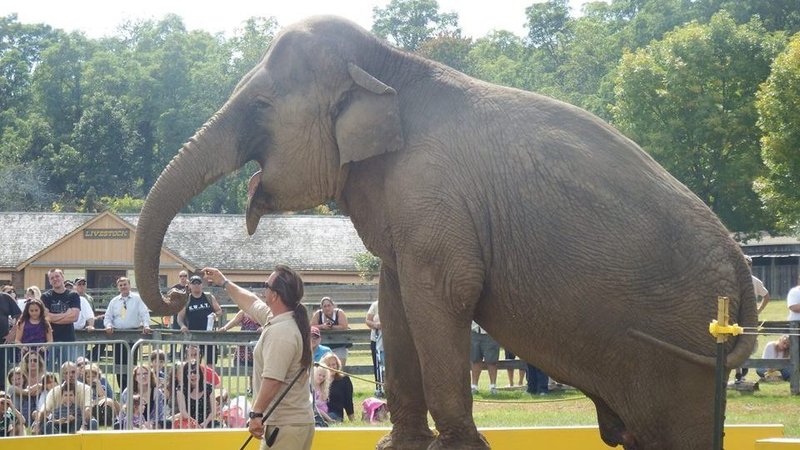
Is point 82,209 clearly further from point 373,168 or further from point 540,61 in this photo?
point 373,168

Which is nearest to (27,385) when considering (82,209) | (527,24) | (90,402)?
(90,402)

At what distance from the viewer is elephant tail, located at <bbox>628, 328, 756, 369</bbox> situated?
6.56m

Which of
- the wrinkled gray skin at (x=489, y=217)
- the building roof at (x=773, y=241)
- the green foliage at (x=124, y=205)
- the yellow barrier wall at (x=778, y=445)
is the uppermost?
→ the green foliage at (x=124, y=205)

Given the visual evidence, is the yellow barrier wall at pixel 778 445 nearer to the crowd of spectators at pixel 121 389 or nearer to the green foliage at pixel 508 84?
the crowd of spectators at pixel 121 389

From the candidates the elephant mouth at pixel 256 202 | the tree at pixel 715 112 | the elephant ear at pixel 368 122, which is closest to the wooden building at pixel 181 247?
the tree at pixel 715 112

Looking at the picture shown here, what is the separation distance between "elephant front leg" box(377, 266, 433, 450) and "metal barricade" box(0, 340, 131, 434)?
22.0 feet

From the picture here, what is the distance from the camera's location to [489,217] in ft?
22.4

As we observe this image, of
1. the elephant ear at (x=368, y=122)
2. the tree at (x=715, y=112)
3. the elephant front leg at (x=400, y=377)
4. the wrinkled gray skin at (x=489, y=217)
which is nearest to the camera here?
the wrinkled gray skin at (x=489, y=217)

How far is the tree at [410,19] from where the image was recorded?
117 m

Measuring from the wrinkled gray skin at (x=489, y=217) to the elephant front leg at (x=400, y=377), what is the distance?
0.78ft

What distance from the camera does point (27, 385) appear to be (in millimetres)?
14320

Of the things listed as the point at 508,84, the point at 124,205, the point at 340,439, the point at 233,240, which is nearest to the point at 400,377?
the point at 340,439

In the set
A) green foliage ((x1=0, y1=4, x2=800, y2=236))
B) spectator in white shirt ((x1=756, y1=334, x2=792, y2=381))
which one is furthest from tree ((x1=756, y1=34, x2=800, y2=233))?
spectator in white shirt ((x1=756, y1=334, x2=792, y2=381))

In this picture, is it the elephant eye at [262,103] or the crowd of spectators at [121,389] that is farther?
the crowd of spectators at [121,389]
